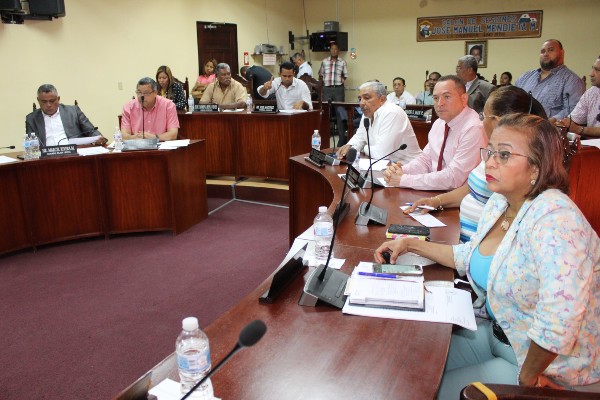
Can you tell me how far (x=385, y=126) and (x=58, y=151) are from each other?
99.7 inches

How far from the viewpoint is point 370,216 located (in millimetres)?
2176

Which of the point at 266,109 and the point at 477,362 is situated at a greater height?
the point at 266,109

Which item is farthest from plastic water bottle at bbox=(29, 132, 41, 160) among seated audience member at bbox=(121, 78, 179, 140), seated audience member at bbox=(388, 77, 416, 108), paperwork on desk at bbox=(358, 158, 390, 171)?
seated audience member at bbox=(388, 77, 416, 108)

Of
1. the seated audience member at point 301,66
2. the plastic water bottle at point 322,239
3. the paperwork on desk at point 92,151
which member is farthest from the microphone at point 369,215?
the seated audience member at point 301,66

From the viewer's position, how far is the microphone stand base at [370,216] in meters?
2.16

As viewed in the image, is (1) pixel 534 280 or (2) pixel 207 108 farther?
(2) pixel 207 108

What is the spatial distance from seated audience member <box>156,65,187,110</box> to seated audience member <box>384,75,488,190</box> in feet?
13.1

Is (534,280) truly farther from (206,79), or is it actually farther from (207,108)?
(206,79)

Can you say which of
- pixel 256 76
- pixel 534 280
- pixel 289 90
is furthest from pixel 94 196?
pixel 256 76

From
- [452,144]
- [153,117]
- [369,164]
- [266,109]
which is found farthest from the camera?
[266,109]

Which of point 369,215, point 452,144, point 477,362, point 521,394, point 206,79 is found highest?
point 206,79

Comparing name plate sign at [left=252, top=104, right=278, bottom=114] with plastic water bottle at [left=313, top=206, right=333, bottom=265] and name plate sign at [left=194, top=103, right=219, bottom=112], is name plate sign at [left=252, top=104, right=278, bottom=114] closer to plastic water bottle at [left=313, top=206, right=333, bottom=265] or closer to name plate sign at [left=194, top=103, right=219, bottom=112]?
name plate sign at [left=194, top=103, right=219, bottom=112]

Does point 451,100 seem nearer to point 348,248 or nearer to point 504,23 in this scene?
point 348,248

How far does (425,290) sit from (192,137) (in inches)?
183
